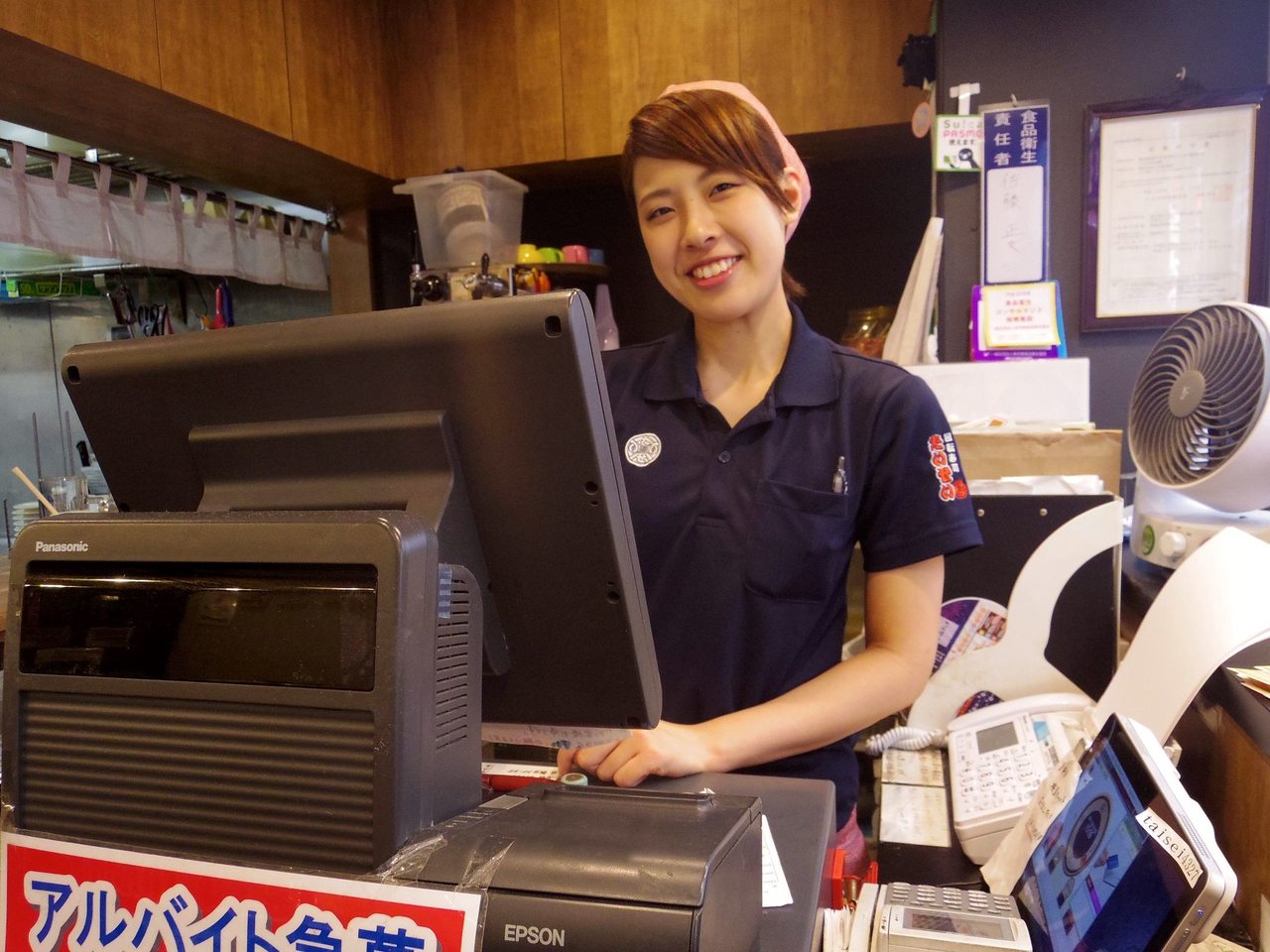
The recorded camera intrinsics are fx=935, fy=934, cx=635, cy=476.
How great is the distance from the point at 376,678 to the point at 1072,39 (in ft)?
7.59

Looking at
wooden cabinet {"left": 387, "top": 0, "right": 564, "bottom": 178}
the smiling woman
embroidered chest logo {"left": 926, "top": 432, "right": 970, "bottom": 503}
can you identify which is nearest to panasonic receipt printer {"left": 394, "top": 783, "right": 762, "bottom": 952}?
the smiling woman

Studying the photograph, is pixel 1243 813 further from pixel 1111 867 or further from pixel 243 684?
pixel 243 684

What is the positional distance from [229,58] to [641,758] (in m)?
2.52

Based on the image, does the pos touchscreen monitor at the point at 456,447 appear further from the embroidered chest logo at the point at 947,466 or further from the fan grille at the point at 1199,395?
the fan grille at the point at 1199,395

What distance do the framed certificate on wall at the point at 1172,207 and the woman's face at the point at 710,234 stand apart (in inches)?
56.4

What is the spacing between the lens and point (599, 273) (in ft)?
11.4

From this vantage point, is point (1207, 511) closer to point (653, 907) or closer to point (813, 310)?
point (653, 907)

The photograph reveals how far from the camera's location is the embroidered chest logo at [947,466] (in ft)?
3.40

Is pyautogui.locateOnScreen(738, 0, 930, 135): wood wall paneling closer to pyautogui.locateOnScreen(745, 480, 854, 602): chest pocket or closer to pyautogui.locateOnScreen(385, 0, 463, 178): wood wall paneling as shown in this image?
pyautogui.locateOnScreen(385, 0, 463, 178): wood wall paneling

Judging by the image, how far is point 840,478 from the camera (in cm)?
106

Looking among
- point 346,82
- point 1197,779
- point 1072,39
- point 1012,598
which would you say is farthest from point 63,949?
point 346,82

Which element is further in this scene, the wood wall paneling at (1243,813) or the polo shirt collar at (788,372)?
the polo shirt collar at (788,372)

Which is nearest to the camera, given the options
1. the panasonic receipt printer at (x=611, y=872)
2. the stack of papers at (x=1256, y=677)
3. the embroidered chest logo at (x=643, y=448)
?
the panasonic receipt printer at (x=611, y=872)

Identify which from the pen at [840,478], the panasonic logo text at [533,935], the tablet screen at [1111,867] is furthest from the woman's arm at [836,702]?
the panasonic logo text at [533,935]
